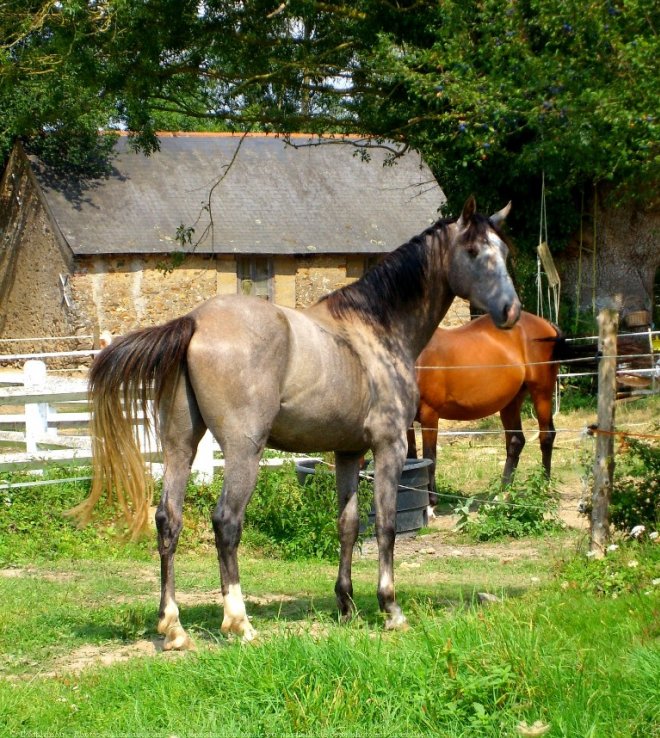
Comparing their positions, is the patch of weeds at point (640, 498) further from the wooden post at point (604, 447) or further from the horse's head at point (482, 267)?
the horse's head at point (482, 267)

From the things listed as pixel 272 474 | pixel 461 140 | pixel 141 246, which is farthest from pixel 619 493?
pixel 141 246

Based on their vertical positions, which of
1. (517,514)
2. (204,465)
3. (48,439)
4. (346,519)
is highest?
(48,439)

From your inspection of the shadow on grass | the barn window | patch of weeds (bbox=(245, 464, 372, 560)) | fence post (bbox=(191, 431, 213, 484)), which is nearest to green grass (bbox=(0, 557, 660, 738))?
the shadow on grass

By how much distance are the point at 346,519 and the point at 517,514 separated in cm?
418

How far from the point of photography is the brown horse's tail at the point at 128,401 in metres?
5.81

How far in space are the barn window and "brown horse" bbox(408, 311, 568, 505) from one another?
18.1 meters

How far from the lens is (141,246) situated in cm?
2839

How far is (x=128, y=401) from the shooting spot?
5910 mm

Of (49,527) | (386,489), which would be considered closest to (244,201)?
(49,527)

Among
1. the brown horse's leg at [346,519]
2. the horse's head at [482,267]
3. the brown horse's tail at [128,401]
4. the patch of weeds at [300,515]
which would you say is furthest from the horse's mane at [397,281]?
the patch of weeds at [300,515]

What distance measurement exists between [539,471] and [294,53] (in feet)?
24.0

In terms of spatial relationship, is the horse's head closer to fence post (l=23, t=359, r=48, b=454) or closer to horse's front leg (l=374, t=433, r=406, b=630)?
horse's front leg (l=374, t=433, r=406, b=630)

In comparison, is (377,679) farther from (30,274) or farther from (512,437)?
(30,274)

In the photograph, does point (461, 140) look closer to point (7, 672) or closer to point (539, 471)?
point (539, 471)
